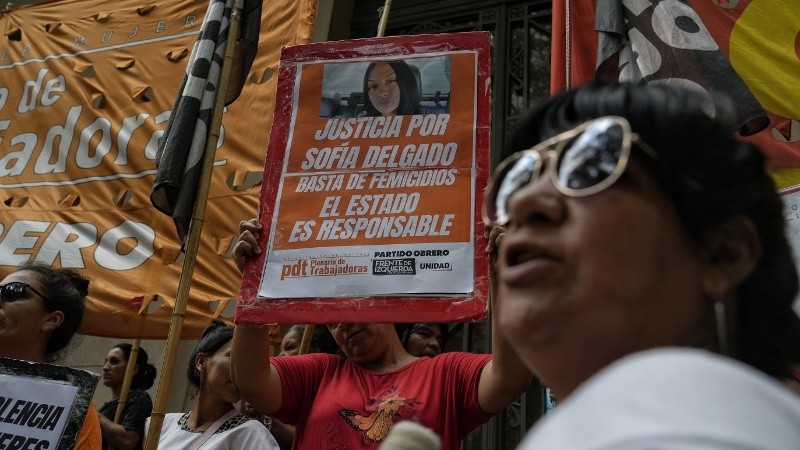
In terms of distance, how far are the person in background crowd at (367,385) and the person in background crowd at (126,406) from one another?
1835 mm

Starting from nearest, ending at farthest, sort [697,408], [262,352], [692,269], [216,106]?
[697,408], [692,269], [262,352], [216,106]

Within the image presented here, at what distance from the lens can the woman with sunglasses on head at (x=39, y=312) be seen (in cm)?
341

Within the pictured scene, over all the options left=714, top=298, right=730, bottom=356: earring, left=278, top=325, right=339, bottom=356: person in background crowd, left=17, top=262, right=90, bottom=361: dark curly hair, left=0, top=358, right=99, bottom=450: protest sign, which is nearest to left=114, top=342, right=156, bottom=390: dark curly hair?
left=278, top=325, right=339, bottom=356: person in background crowd

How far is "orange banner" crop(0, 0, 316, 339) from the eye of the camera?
458cm

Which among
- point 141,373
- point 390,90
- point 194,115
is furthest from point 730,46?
point 141,373

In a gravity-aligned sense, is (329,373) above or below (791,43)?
below

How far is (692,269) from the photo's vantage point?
102 cm

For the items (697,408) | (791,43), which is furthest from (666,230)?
(791,43)

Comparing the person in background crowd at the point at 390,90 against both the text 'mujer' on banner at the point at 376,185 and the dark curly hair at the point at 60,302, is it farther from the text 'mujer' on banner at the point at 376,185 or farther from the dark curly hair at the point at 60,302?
the dark curly hair at the point at 60,302

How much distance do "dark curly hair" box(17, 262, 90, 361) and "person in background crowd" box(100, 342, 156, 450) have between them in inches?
34.0

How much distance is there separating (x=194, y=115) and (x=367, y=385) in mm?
1423

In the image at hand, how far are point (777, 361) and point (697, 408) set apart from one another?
18.4 inches

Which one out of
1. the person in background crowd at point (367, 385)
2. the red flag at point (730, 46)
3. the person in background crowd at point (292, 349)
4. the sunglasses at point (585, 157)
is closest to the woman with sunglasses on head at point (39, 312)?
the person in background crowd at point (292, 349)

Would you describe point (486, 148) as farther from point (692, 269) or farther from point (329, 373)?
point (692, 269)
